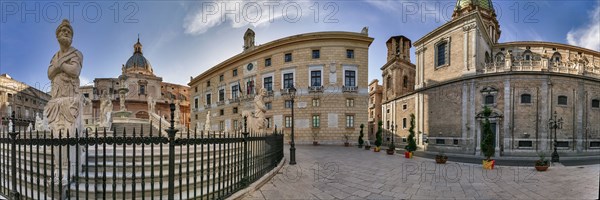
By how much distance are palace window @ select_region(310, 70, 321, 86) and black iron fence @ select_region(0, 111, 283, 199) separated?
17.1 m

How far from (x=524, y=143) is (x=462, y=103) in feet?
17.5

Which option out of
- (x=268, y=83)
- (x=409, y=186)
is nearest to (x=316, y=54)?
(x=268, y=83)

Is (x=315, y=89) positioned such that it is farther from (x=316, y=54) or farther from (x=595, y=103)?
(x=595, y=103)

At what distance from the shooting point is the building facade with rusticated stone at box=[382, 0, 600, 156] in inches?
803

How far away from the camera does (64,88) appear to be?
5535mm

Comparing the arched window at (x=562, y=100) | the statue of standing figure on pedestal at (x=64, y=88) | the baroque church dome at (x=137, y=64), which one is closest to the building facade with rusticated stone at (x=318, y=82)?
the arched window at (x=562, y=100)

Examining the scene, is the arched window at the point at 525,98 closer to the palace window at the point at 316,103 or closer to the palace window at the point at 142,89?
the palace window at the point at 316,103

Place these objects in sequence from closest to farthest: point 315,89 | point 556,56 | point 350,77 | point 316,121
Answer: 1. point 316,121
2. point 315,89
3. point 350,77
4. point 556,56

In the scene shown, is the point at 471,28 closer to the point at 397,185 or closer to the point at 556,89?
the point at 556,89

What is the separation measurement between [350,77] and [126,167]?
70.7ft

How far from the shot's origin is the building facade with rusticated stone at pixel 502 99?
2041 cm

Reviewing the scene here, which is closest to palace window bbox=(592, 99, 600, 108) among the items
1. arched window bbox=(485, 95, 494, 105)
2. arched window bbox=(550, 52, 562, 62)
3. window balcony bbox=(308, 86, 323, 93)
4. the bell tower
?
arched window bbox=(485, 95, 494, 105)

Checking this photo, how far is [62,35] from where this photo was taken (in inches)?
211

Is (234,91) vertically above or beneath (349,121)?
above
